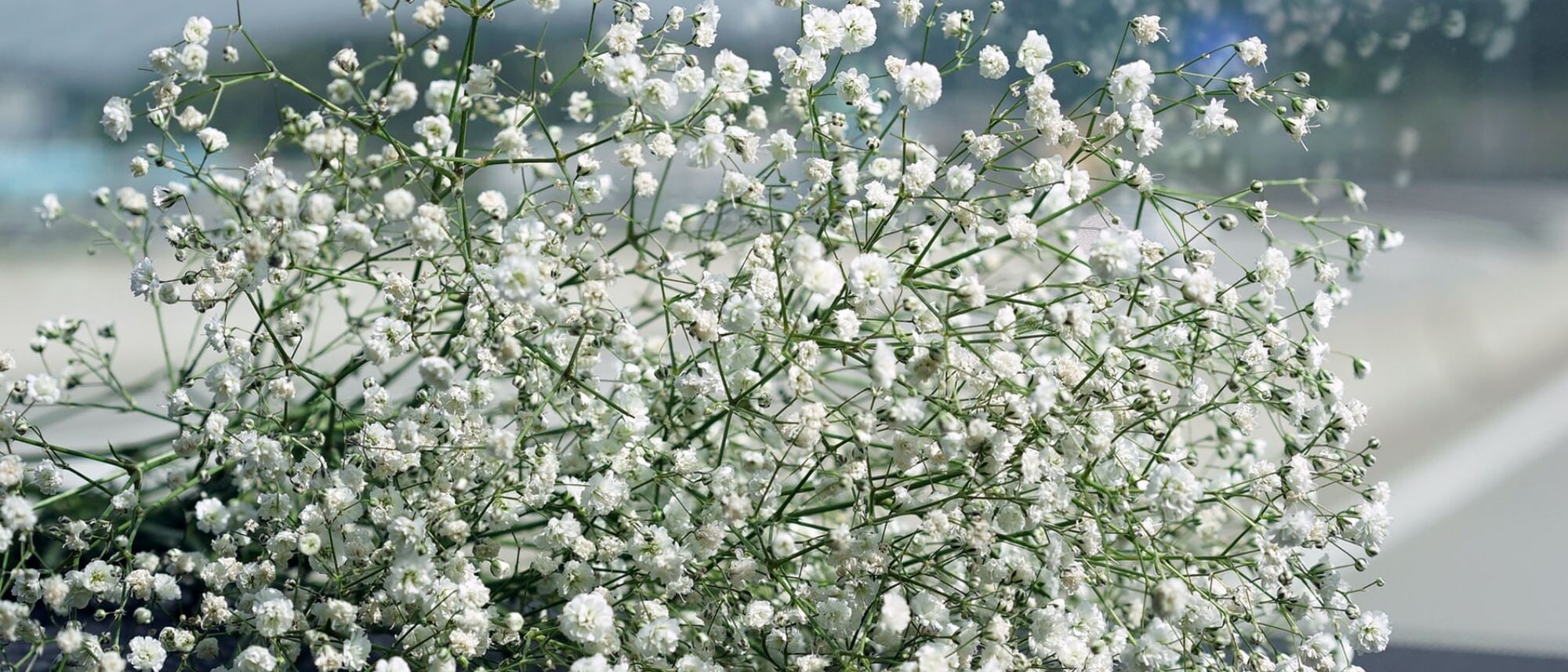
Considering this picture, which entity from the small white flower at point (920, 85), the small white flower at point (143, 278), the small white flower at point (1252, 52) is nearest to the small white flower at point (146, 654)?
the small white flower at point (143, 278)

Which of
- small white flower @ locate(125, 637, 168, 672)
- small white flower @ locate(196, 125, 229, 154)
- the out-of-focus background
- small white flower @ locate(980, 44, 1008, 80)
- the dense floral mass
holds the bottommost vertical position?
small white flower @ locate(125, 637, 168, 672)

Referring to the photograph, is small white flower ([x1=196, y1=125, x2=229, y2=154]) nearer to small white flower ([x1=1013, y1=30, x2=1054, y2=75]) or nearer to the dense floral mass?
the dense floral mass

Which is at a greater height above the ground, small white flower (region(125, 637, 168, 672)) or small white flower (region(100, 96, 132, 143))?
small white flower (region(100, 96, 132, 143))

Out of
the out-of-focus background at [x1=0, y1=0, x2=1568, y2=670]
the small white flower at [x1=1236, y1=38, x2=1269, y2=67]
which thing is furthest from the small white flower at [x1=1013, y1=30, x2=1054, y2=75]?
the out-of-focus background at [x1=0, y1=0, x2=1568, y2=670]

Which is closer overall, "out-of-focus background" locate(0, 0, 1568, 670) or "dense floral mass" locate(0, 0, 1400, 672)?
"dense floral mass" locate(0, 0, 1400, 672)

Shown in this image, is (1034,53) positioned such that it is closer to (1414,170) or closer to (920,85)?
(920,85)

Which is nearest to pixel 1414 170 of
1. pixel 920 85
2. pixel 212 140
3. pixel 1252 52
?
pixel 1252 52

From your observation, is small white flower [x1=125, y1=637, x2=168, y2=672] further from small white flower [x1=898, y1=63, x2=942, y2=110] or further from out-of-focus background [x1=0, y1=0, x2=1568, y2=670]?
out-of-focus background [x1=0, y1=0, x2=1568, y2=670]

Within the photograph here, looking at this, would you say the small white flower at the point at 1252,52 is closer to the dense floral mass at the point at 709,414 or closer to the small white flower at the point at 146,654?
the dense floral mass at the point at 709,414

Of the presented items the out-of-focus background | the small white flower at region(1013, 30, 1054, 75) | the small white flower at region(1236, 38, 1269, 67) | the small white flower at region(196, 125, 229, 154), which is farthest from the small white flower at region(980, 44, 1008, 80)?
the out-of-focus background
